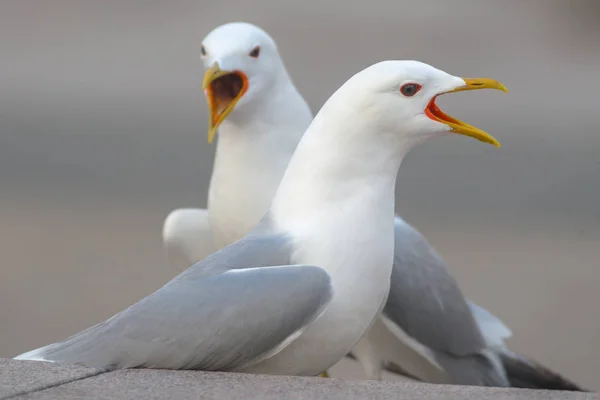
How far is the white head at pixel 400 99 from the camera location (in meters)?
3.41

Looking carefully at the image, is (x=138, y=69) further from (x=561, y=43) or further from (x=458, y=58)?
(x=561, y=43)

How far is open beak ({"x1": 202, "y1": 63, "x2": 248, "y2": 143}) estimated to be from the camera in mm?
4438

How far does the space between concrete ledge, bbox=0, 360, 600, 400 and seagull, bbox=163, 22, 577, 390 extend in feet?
3.14

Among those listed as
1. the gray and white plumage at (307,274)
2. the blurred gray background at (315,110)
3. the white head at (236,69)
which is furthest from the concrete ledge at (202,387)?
the blurred gray background at (315,110)

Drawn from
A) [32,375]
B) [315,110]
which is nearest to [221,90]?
[32,375]

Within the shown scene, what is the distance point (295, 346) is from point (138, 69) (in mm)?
12907

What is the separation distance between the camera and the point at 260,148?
14.7ft

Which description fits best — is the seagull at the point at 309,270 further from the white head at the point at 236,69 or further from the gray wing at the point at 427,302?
the white head at the point at 236,69

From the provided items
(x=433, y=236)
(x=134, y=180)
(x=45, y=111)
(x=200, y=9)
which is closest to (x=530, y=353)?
(x=433, y=236)

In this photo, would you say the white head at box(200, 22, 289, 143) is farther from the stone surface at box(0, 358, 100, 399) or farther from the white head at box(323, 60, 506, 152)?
the stone surface at box(0, 358, 100, 399)

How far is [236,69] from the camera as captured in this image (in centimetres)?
448

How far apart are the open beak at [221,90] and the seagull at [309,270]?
3.21 ft

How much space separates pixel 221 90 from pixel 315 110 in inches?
259

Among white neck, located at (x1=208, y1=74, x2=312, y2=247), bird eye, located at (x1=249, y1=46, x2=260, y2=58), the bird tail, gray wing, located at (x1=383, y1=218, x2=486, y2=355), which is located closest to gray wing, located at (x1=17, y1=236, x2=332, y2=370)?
gray wing, located at (x1=383, y1=218, x2=486, y2=355)
